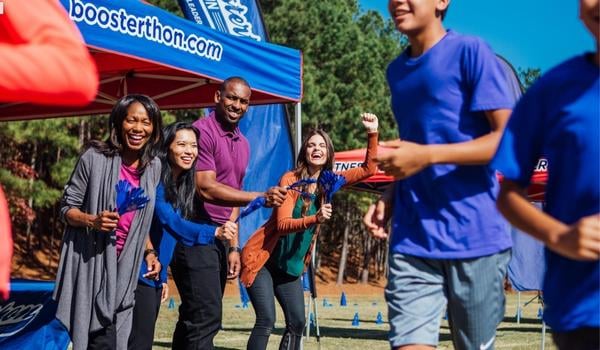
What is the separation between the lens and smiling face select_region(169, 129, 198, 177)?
6.16 metres

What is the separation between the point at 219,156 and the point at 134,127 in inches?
37.0

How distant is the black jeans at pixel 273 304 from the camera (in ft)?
22.1

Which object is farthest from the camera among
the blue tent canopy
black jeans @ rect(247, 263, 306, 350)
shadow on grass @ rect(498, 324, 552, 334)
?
shadow on grass @ rect(498, 324, 552, 334)

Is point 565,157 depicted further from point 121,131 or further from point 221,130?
point 221,130

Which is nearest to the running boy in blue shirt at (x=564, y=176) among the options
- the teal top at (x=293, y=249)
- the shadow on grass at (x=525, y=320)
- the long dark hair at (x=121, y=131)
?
the long dark hair at (x=121, y=131)

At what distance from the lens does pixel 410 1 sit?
3.70 m

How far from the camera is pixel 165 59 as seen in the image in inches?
300

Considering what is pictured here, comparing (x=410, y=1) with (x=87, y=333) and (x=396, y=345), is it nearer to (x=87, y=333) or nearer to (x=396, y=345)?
(x=396, y=345)

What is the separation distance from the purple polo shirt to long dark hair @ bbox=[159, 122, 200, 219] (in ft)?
0.35

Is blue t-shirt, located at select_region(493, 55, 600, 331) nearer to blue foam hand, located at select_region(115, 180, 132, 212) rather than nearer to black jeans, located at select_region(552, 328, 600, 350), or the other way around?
black jeans, located at select_region(552, 328, 600, 350)

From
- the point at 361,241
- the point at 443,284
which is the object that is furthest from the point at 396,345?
the point at 361,241

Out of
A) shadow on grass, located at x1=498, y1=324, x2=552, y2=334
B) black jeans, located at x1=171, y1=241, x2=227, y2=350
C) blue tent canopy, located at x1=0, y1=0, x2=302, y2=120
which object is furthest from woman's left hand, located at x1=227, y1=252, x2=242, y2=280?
shadow on grass, located at x1=498, y1=324, x2=552, y2=334

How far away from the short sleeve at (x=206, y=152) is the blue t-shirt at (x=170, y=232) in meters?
0.36

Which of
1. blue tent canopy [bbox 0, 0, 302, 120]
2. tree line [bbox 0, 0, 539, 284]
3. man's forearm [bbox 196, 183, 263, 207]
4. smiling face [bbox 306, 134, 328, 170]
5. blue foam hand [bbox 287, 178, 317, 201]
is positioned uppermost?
tree line [bbox 0, 0, 539, 284]
